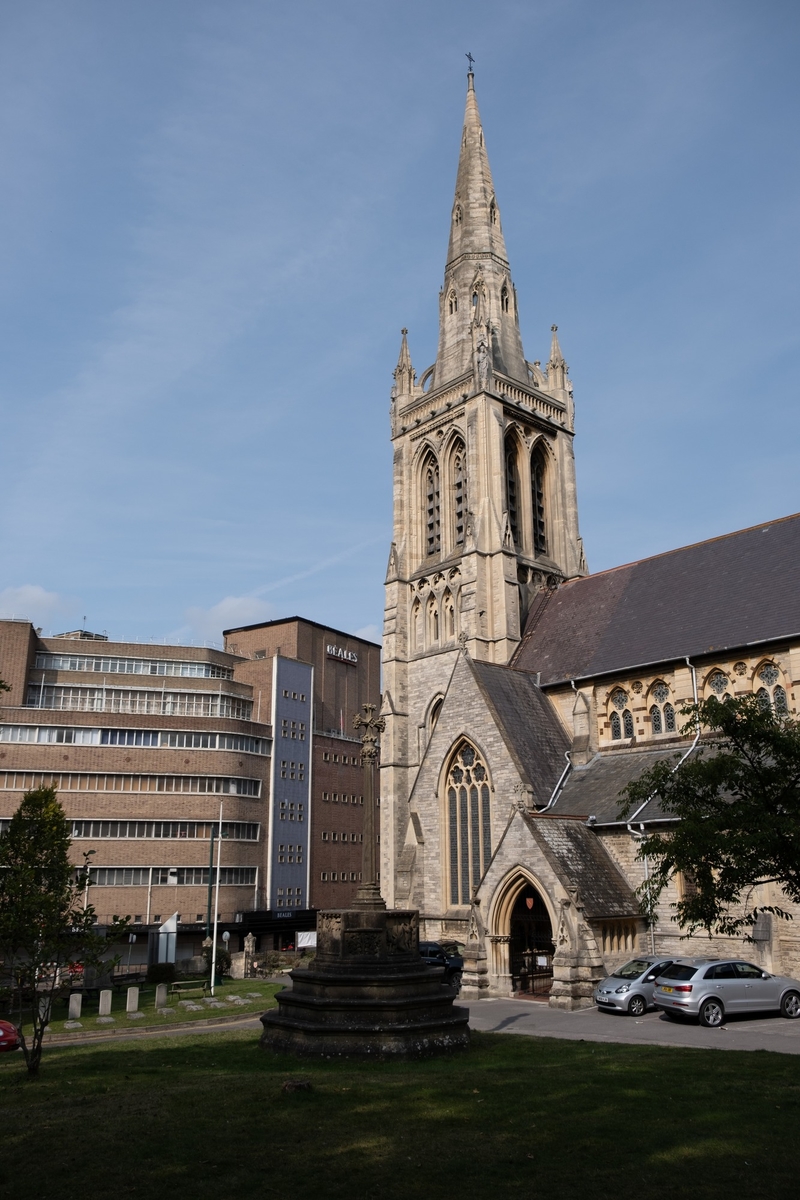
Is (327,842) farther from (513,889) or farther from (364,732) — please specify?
(364,732)

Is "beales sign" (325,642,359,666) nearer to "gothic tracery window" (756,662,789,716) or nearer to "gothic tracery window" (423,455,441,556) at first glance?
"gothic tracery window" (423,455,441,556)

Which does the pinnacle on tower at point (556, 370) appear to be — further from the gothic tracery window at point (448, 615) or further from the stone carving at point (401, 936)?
the stone carving at point (401, 936)

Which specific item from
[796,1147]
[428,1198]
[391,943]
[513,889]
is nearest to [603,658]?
[513,889]

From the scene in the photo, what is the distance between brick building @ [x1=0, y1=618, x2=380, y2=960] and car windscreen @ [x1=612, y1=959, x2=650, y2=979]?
37.7 metres

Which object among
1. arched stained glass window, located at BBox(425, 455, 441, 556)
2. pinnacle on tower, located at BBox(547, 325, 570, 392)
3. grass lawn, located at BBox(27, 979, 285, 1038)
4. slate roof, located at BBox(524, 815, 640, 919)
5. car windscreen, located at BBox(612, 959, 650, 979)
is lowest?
grass lawn, located at BBox(27, 979, 285, 1038)

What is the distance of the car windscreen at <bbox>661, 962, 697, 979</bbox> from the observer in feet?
63.0

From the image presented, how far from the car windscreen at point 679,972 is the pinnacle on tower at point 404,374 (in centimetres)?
3312

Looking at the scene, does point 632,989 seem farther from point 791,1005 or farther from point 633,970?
point 791,1005

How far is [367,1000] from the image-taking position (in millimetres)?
14102

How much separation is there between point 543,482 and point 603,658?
1434 centimetres

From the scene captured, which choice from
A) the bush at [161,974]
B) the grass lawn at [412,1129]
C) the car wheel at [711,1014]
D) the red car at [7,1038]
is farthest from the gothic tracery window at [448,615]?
the grass lawn at [412,1129]

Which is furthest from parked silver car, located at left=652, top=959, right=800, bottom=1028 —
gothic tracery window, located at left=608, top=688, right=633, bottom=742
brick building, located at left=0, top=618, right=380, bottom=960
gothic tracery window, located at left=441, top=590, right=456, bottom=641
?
brick building, located at left=0, top=618, right=380, bottom=960

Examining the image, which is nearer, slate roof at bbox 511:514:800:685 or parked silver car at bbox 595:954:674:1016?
parked silver car at bbox 595:954:674:1016

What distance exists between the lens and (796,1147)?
881cm
